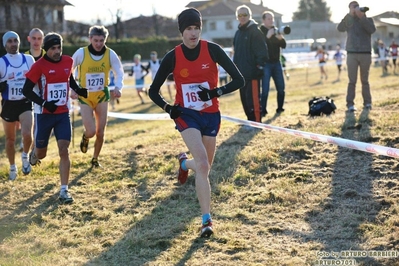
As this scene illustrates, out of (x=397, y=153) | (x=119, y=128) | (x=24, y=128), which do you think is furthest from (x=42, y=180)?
(x=119, y=128)

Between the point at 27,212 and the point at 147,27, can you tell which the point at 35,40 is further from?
the point at 147,27

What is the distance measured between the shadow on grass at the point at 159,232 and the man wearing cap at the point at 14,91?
2097mm

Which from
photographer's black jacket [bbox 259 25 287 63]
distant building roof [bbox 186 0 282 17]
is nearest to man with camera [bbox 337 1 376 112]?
photographer's black jacket [bbox 259 25 287 63]

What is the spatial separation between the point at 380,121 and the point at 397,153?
14.0 feet

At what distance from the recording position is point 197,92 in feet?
19.5

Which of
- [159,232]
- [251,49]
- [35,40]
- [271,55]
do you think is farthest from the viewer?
[271,55]

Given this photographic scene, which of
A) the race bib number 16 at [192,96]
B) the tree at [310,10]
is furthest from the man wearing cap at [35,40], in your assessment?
the tree at [310,10]

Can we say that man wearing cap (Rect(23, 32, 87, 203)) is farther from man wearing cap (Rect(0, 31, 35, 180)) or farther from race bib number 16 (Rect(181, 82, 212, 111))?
race bib number 16 (Rect(181, 82, 212, 111))

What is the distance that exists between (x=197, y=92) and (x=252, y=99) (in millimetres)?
5282

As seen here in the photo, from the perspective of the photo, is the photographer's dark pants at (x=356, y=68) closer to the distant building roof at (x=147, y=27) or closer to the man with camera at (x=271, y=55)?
the man with camera at (x=271, y=55)

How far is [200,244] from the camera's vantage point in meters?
5.79

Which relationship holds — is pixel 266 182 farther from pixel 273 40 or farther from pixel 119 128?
pixel 119 128

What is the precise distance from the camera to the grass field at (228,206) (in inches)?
220

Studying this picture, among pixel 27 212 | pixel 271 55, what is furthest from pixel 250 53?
pixel 27 212
